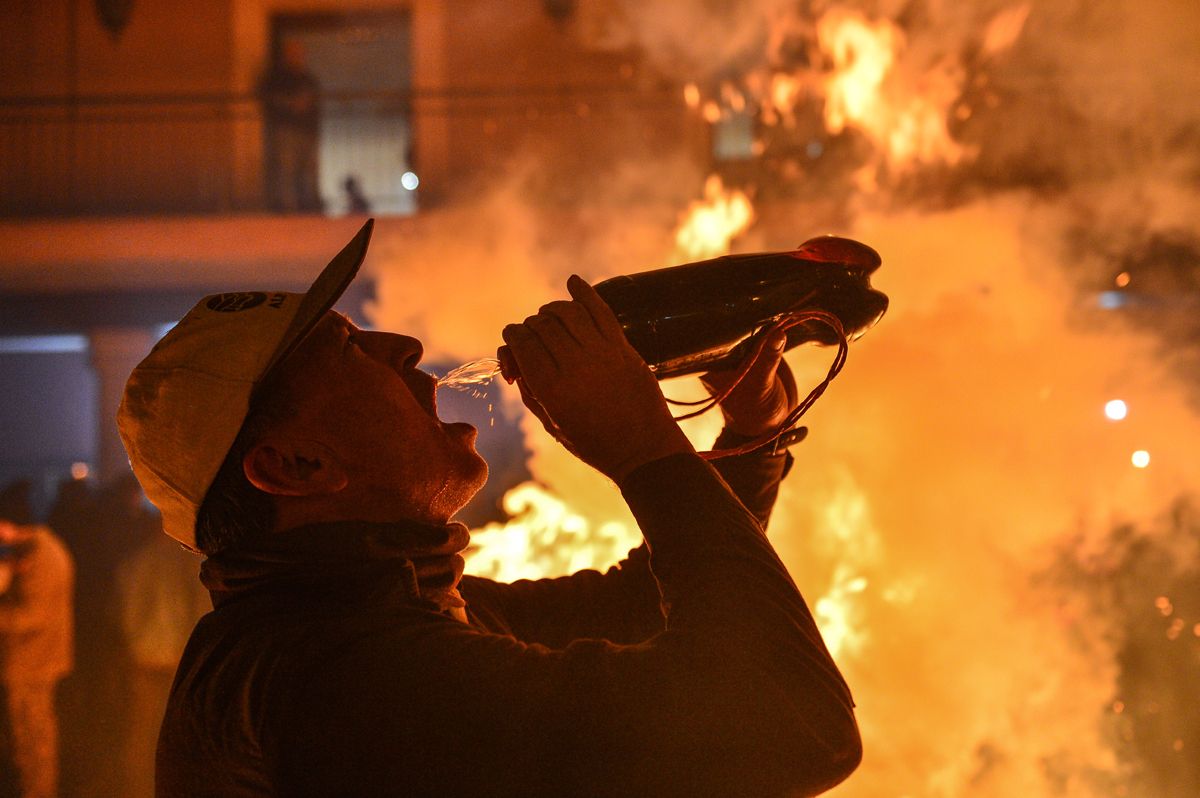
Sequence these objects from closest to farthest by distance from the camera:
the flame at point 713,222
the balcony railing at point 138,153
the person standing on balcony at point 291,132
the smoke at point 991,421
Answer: the smoke at point 991,421
the flame at point 713,222
the balcony railing at point 138,153
the person standing on balcony at point 291,132

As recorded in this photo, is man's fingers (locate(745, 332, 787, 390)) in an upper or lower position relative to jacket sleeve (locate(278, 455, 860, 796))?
upper

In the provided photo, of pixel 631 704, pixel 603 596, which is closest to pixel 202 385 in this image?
pixel 631 704

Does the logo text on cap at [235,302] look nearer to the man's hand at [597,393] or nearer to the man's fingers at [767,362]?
the man's hand at [597,393]

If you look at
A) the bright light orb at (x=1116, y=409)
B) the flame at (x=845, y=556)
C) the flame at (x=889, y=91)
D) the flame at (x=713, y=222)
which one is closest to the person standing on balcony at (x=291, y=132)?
the flame at (x=713, y=222)

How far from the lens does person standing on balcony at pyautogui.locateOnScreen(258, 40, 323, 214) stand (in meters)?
9.89

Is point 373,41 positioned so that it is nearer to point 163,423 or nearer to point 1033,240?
point 1033,240

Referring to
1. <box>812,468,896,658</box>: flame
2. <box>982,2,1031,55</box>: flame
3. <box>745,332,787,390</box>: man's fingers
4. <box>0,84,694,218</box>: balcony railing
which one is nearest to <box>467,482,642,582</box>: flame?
<box>812,468,896,658</box>: flame

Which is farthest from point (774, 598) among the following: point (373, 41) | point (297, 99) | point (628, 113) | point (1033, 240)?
point (373, 41)

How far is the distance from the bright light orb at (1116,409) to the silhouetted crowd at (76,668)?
476cm

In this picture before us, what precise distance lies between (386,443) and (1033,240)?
4573 mm

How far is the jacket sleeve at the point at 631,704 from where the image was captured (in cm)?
101

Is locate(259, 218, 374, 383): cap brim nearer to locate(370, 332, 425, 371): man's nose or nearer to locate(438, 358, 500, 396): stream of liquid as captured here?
locate(370, 332, 425, 371): man's nose

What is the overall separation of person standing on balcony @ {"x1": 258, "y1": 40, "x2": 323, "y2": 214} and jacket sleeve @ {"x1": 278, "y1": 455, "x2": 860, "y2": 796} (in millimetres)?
9184

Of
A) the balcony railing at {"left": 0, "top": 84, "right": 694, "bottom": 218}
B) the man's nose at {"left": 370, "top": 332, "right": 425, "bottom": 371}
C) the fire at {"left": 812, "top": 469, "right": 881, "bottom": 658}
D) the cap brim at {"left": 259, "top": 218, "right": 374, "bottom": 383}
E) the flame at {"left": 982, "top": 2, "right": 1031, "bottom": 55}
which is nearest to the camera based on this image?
the cap brim at {"left": 259, "top": 218, "right": 374, "bottom": 383}
